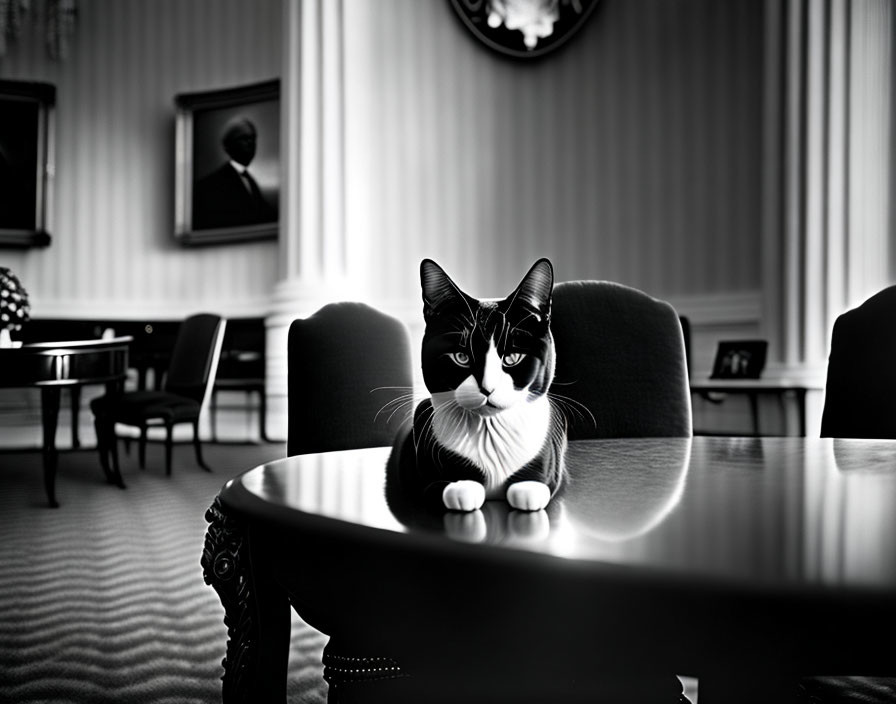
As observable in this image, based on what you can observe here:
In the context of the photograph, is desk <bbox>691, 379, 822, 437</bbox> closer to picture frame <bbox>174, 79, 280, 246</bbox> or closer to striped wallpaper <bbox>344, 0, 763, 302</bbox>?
striped wallpaper <bbox>344, 0, 763, 302</bbox>

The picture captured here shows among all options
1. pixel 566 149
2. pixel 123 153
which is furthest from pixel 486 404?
pixel 123 153

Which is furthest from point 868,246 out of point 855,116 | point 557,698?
point 557,698

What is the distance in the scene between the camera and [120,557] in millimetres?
2461

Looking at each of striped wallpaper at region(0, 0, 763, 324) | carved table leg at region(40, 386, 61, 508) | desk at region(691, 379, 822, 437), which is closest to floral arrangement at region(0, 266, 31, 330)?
carved table leg at region(40, 386, 61, 508)

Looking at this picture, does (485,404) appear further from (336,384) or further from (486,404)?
(336,384)

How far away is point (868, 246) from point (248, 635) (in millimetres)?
3485

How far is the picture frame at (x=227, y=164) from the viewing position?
18.1 ft

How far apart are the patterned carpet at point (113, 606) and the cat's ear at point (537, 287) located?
1.13m

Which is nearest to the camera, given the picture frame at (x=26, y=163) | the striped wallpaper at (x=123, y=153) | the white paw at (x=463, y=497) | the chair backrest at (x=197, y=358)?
the white paw at (x=463, y=497)

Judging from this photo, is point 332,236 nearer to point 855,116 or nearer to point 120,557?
point 120,557

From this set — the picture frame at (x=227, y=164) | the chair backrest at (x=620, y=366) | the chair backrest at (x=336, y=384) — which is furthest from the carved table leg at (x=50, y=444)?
the chair backrest at (x=620, y=366)

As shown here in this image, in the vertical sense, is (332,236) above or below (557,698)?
above

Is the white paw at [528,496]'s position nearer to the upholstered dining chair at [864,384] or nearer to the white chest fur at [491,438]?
the white chest fur at [491,438]

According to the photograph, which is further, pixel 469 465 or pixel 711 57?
pixel 711 57
